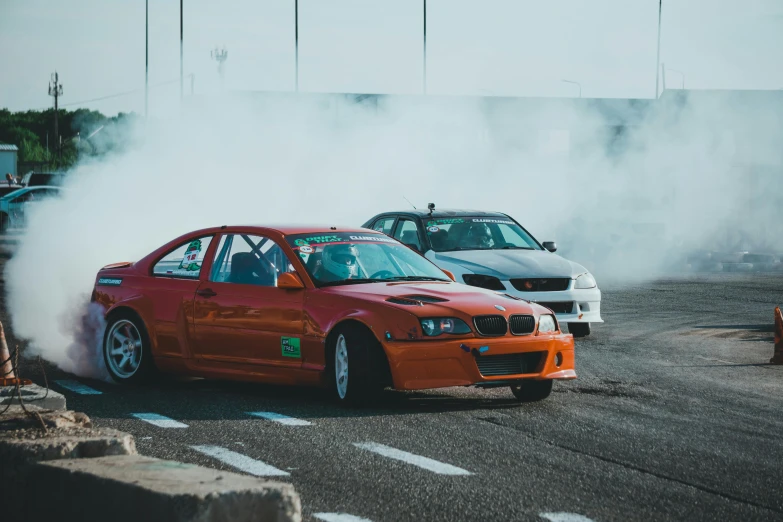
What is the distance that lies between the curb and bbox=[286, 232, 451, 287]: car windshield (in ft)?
12.1

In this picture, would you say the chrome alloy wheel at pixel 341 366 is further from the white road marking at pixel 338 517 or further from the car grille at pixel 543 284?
the car grille at pixel 543 284

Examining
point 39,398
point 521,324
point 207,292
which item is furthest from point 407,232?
point 39,398

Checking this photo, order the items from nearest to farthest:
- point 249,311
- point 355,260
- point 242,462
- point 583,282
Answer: point 242,462, point 249,311, point 355,260, point 583,282

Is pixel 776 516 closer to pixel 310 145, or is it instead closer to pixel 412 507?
pixel 412 507

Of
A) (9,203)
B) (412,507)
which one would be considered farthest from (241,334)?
(9,203)

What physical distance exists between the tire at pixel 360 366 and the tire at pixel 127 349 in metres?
2.04

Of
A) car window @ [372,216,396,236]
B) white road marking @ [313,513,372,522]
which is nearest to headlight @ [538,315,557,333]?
white road marking @ [313,513,372,522]

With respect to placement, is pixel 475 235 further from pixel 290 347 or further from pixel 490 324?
pixel 490 324

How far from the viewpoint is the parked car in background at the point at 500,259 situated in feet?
43.8

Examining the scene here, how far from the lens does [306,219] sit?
88.6ft

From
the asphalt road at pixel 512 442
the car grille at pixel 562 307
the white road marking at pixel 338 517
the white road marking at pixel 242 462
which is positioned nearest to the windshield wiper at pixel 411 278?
the asphalt road at pixel 512 442

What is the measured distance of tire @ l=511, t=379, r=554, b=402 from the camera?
349 inches

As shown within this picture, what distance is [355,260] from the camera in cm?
955

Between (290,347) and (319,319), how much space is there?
350 millimetres
